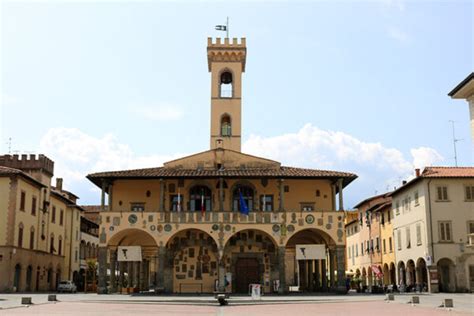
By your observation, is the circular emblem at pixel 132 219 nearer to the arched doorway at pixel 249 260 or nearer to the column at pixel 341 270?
the arched doorway at pixel 249 260

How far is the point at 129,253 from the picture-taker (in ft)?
119

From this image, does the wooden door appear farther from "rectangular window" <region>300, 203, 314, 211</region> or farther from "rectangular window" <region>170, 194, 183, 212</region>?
"rectangular window" <region>170, 194, 183, 212</region>

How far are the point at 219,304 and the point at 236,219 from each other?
995cm

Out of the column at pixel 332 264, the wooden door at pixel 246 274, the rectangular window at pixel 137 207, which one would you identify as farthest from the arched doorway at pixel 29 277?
the column at pixel 332 264

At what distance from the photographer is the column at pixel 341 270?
1404 inches

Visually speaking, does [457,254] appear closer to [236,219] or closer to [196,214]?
[236,219]

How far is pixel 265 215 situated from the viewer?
1420 inches

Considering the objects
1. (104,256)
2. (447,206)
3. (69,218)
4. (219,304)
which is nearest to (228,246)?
(104,256)

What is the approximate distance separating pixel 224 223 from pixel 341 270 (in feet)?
25.6

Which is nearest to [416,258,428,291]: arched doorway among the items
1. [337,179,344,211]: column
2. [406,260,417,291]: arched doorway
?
[406,260,417,291]: arched doorway

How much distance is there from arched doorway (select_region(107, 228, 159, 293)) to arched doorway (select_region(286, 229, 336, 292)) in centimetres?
980

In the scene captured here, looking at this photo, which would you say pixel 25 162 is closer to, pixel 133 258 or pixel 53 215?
pixel 53 215

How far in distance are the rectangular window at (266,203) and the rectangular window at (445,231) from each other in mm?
12439

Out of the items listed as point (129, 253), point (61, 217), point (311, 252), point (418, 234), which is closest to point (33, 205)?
point (61, 217)
